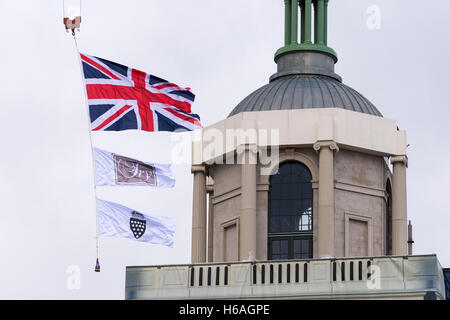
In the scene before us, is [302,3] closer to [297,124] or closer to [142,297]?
[297,124]

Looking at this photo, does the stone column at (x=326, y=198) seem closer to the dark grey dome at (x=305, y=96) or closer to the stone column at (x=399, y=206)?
the dark grey dome at (x=305, y=96)

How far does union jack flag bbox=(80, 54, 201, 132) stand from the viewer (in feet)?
208

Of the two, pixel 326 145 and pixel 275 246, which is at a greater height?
pixel 326 145

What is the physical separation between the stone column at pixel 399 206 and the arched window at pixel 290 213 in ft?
10.2

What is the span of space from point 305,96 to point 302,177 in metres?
3.10

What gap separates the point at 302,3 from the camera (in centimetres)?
7019

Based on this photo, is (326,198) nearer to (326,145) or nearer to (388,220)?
(326,145)

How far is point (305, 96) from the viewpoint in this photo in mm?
66500

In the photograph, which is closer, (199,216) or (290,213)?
(290,213)

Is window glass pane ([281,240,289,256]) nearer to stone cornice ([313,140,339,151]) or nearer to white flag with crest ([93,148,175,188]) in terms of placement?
stone cornice ([313,140,339,151])

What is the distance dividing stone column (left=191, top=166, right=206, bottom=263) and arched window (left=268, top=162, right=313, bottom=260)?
120 inches

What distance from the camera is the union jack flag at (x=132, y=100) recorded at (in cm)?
6325

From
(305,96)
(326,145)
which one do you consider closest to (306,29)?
(305,96)

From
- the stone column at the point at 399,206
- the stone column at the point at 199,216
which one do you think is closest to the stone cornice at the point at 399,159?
the stone column at the point at 399,206
